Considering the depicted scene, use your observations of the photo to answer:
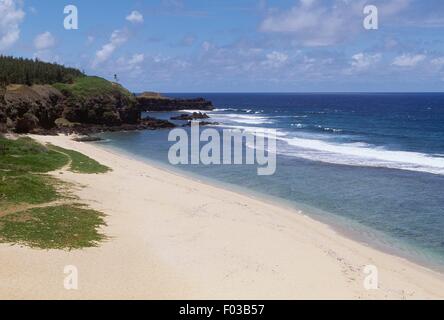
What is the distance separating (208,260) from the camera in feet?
49.0

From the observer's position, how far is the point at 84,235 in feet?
51.9

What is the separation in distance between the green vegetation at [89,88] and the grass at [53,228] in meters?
44.7

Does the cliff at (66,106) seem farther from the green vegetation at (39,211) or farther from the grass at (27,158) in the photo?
the green vegetation at (39,211)

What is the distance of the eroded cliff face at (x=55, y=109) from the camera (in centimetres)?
4603

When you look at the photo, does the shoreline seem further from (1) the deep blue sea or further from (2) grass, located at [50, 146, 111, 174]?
(2) grass, located at [50, 146, 111, 174]

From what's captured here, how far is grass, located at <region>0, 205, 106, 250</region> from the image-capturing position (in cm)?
1464

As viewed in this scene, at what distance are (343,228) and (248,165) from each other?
16.5 metres

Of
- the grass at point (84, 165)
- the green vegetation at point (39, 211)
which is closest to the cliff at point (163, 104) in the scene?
the grass at point (84, 165)

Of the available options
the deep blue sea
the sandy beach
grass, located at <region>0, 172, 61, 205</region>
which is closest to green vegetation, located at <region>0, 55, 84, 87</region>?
the deep blue sea

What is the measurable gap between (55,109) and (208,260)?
45.5m

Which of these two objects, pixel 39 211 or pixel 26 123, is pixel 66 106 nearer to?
pixel 26 123

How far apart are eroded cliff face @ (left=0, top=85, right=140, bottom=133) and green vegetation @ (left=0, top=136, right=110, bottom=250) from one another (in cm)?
1667
